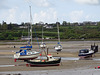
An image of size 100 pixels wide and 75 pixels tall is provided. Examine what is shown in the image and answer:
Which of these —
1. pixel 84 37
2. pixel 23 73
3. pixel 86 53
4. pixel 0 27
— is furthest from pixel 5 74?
pixel 0 27

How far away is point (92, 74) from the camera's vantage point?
3738cm

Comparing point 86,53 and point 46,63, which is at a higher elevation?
point 86,53

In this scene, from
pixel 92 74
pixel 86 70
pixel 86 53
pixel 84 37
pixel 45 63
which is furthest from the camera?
pixel 84 37

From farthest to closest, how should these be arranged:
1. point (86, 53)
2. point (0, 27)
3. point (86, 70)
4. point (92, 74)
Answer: point (0, 27) → point (86, 53) → point (86, 70) → point (92, 74)

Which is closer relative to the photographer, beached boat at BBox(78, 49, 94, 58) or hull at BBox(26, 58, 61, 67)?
hull at BBox(26, 58, 61, 67)

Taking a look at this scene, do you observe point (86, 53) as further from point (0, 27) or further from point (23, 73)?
point (0, 27)

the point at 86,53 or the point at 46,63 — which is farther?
the point at 86,53

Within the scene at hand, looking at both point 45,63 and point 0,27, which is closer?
point 45,63

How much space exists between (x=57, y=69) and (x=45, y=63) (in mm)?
2911

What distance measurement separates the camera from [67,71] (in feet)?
128

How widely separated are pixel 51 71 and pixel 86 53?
16798 millimetres

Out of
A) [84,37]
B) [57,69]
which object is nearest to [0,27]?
[84,37]

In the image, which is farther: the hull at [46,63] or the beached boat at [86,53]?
the beached boat at [86,53]

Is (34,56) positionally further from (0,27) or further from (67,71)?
(0,27)
